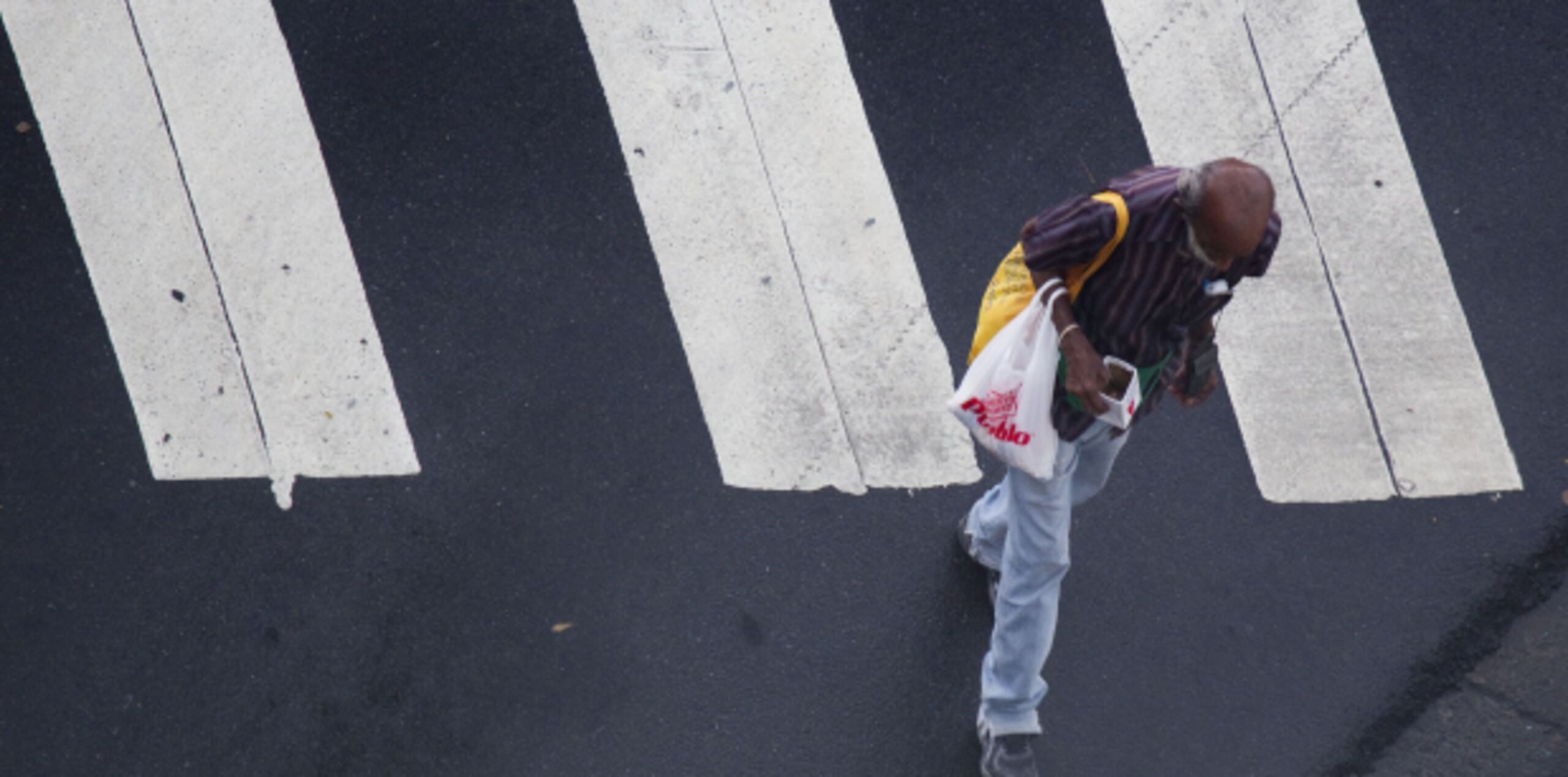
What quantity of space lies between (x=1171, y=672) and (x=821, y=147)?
7.68 feet

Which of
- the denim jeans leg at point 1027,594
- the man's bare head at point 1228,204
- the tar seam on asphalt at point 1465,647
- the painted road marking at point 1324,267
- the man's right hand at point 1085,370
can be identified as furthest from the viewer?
the painted road marking at point 1324,267

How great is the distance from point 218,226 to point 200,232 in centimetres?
8

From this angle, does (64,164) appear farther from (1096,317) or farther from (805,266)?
(1096,317)

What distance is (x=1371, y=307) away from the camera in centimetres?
493

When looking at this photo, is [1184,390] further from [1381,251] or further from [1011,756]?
[1381,251]

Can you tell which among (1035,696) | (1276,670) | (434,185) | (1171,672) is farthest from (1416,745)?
(434,185)

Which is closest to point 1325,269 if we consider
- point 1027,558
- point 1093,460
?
point 1093,460

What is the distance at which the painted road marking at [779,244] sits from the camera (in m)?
4.83

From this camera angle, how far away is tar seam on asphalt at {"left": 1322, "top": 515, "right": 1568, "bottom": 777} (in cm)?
451

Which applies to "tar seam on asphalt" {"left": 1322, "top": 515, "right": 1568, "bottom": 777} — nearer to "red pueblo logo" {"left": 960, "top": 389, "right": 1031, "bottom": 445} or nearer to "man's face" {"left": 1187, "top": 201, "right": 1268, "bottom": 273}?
"red pueblo logo" {"left": 960, "top": 389, "right": 1031, "bottom": 445}

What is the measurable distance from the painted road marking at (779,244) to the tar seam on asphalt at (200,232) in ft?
5.23

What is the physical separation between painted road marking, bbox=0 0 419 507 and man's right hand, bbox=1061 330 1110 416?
8.48 ft

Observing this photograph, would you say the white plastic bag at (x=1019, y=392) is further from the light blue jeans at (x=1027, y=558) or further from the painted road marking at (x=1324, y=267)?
the painted road marking at (x=1324, y=267)

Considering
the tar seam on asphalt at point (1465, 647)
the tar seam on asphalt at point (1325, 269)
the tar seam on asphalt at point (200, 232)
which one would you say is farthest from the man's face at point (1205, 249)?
the tar seam on asphalt at point (200, 232)
